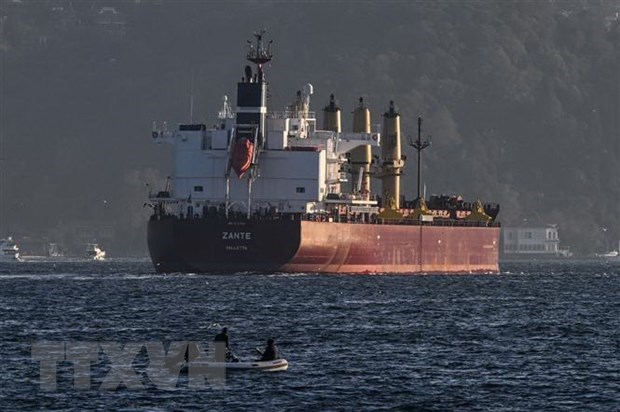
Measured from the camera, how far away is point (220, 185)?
144625 millimetres

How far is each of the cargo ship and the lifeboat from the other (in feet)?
0.24

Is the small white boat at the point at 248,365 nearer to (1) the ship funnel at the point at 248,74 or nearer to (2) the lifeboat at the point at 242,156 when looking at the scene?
(2) the lifeboat at the point at 242,156

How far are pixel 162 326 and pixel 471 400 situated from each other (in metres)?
26.3

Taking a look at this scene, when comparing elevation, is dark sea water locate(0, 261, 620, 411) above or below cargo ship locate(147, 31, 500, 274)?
below

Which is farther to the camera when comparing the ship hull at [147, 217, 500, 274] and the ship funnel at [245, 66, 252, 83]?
the ship funnel at [245, 66, 252, 83]

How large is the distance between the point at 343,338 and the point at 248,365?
13.9 meters

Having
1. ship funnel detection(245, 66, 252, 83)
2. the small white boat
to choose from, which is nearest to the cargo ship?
ship funnel detection(245, 66, 252, 83)

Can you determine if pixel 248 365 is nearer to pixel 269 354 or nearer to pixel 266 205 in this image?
pixel 269 354

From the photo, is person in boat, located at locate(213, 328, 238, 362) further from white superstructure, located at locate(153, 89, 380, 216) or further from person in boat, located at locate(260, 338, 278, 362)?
white superstructure, located at locate(153, 89, 380, 216)

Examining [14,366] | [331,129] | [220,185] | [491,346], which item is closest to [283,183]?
[220,185]

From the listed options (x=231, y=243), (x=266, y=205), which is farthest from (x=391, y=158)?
(x=231, y=243)

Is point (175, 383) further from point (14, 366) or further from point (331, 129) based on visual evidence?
point (331, 129)

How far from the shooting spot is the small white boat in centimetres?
6906

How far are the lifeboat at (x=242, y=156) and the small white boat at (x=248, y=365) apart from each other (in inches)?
2808
